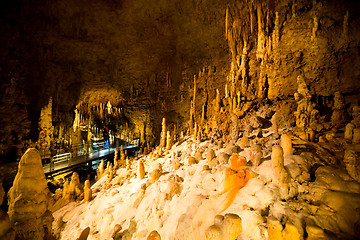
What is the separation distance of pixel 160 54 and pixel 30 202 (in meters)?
14.1

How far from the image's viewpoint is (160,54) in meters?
15.1

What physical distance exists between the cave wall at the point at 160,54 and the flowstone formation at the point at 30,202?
29.6 feet

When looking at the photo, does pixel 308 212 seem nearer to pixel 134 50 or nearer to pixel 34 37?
pixel 134 50

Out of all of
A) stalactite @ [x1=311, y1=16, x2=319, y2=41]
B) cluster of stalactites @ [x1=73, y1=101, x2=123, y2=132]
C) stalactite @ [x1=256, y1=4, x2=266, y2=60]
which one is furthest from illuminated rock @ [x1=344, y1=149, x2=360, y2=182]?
cluster of stalactites @ [x1=73, y1=101, x2=123, y2=132]

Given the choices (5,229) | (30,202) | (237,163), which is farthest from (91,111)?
(237,163)

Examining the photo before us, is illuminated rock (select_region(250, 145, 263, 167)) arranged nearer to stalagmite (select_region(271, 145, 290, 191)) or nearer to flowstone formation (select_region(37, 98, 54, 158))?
stalagmite (select_region(271, 145, 290, 191))

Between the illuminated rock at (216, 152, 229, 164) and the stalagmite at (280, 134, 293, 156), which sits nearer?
the stalagmite at (280, 134, 293, 156)

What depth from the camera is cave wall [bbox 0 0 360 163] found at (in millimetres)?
7953

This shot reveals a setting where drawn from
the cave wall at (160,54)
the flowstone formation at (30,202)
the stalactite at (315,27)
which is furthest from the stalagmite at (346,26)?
the flowstone formation at (30,202)

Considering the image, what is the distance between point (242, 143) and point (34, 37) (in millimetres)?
15529

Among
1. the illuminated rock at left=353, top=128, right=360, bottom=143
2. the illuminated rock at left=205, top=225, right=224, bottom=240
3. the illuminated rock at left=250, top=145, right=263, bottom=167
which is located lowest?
the illuminated rock at left=205, top=225, right=224, bottom=240

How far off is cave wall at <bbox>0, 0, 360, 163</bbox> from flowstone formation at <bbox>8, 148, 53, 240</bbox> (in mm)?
9018

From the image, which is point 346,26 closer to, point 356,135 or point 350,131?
point 350,131

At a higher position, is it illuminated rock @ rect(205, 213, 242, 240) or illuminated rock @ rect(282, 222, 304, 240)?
illuminated rock @ rect(282, 222, 304, 240)
